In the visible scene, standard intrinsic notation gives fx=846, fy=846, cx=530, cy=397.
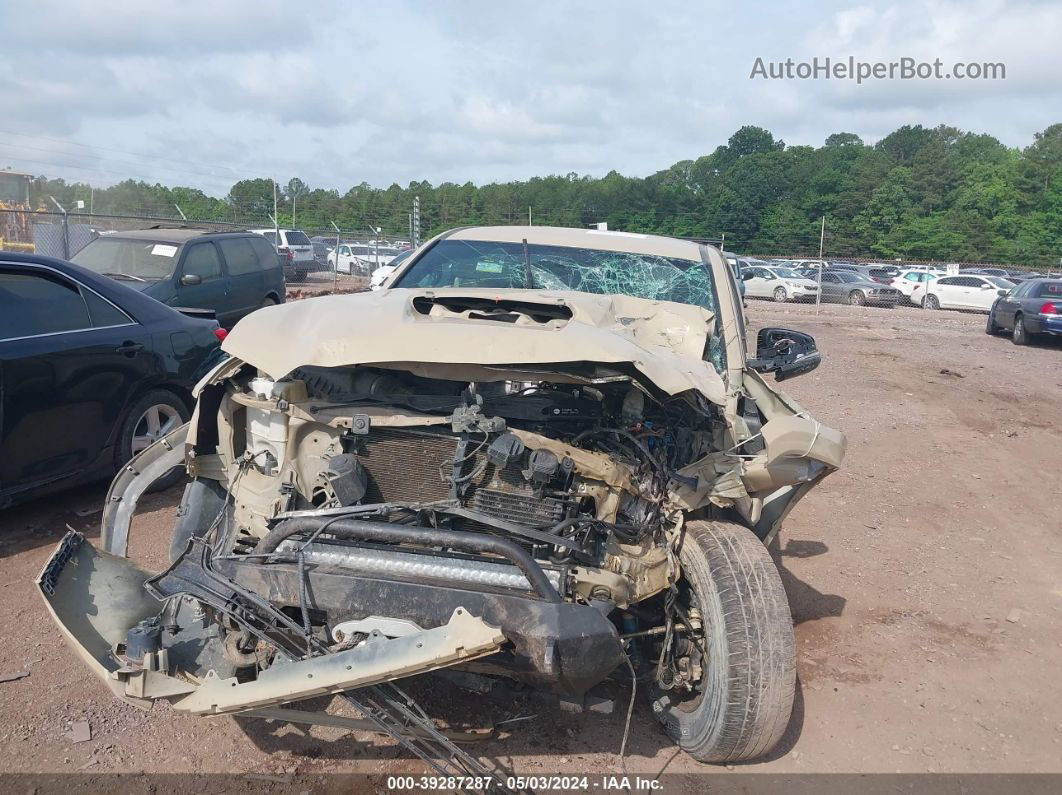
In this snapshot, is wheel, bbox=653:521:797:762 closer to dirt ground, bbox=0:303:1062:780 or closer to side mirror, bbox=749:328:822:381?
dirt ground, bbox=0:303:1062:780

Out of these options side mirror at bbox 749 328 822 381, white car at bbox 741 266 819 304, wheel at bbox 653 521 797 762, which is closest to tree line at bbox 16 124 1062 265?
white car at bbox 741 266 819 304

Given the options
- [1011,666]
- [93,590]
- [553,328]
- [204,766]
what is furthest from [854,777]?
[93,590]

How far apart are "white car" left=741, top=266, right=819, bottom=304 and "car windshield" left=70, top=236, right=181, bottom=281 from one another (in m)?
20.8

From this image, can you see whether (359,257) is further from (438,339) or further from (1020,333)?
(438,339)

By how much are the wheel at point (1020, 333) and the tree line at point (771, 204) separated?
17520mm

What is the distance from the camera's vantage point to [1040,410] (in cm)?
1029

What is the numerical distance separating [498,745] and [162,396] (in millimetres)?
3577

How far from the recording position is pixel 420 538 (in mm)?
2809

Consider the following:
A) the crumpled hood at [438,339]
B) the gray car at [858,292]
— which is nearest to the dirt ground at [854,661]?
the crumpled hood at [438,339]

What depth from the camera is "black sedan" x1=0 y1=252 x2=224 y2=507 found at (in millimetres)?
4609

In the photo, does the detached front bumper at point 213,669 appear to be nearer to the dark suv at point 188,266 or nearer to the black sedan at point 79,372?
the black sedan at point 79,372

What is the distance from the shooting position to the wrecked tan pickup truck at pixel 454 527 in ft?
8.59

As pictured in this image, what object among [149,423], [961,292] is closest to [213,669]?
[149,423]

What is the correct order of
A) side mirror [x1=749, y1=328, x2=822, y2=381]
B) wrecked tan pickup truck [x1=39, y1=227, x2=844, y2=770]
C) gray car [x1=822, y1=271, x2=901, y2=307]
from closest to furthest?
wrecked tan pickup truck [x1=39, y1=227, x2=844, y2=770], side mirror [x1=749, y1=328, x2=822, y2=381], gray car [x1=822, y1=271, x2=901, y2=307]
